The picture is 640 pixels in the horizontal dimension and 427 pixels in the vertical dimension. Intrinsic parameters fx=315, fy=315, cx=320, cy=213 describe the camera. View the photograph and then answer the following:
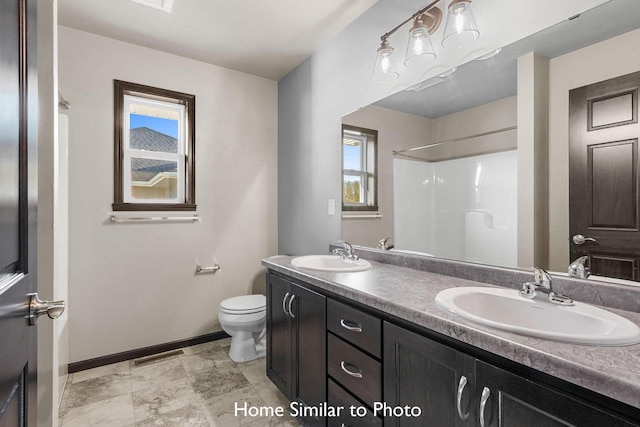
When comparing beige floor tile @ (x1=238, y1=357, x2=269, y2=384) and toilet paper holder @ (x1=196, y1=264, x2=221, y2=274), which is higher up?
toilet paper holder @ (x1=196, y1=264, x2=221, y2=274)

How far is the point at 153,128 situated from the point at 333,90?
154cm

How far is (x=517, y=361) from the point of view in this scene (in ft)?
2.46

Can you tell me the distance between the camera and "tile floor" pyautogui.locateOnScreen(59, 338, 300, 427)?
5.79ft

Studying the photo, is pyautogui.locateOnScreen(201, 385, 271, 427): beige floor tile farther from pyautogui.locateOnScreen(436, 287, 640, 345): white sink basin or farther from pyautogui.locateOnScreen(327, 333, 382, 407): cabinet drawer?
pyautogui.locateOnScreen(436, 287, 640, 345): white sink basin

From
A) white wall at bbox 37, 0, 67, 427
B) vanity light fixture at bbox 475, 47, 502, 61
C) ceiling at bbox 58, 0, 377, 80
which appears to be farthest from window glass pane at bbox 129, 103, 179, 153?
vanity light fixture at bbox 475, 47, 502, 61

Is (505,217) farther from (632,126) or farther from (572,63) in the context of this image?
(572,63)

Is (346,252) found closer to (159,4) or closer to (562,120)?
(562,120)

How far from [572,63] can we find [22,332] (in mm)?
1800

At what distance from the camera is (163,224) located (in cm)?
260

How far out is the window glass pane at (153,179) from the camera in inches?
101

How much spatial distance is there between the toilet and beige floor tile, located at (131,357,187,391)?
1.30ft

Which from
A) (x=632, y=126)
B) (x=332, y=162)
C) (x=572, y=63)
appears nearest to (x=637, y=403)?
(x=632, y=126)

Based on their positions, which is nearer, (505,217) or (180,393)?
(505,217)

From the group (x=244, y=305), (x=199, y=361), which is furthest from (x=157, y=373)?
(x=244, y=305)
